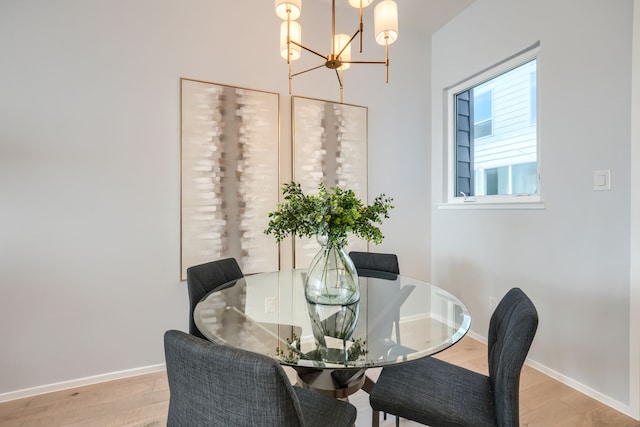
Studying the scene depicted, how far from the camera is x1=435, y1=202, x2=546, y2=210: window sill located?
2232 mm

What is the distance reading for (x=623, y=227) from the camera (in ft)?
5.74

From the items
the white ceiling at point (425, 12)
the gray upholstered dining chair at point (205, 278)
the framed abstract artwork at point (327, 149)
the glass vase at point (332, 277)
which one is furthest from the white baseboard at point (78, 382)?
the white ceiling at point (425, 12)

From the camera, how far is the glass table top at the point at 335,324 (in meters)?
1.04

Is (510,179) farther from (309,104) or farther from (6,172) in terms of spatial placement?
(6,172)

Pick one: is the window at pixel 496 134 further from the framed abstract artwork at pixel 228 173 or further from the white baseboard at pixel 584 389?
the framed abstract artwork at pixel 228 173

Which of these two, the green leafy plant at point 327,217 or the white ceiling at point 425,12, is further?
the white ceiling at point 425,12

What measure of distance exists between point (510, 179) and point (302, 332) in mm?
2193

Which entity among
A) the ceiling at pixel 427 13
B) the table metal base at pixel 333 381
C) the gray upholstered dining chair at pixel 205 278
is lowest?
the table metal base at pixel 333 381

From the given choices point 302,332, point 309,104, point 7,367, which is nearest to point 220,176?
point 309,104

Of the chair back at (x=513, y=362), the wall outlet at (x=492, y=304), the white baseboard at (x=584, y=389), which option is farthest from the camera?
the wall outlet at (x=492, y=304)

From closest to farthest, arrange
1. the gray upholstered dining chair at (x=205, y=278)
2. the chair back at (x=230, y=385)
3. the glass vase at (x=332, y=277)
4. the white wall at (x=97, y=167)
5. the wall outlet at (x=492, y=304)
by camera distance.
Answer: the chair back at (x=230, y=385)
the glass vase at (x=332, y=277)
the gray upholstered dining chair at (x=205, y=278)
the white wall at (x=97, y=167)
the wall outlet at (x=492, y=304)

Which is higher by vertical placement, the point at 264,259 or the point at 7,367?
the point at 264,259

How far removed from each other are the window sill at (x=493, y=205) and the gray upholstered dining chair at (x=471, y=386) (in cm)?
120

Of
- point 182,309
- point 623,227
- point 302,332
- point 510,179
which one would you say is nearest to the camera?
point 302,332
